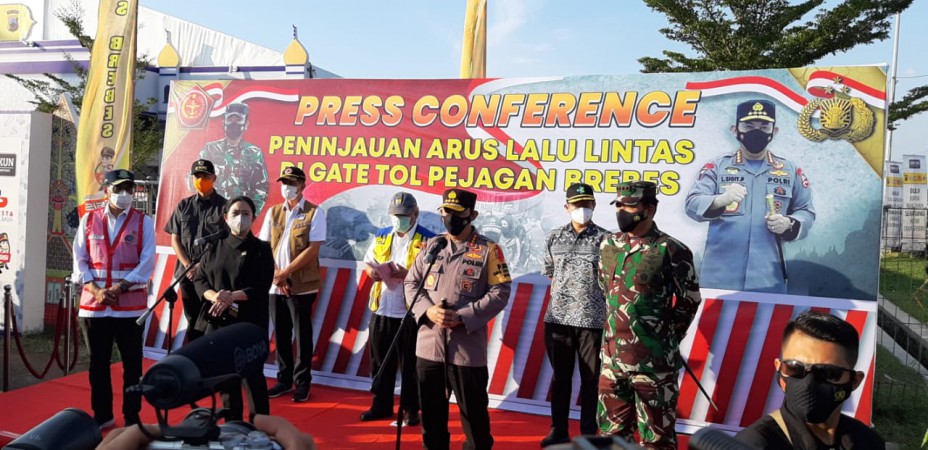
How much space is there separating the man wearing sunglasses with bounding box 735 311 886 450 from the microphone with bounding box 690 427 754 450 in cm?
70

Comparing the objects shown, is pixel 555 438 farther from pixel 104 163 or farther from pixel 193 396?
pixel 104 163

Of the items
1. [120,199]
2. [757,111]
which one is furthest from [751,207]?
[120,199]

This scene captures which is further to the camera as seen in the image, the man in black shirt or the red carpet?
the man in black shirt

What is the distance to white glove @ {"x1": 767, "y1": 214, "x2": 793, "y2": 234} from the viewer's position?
4.93 metres

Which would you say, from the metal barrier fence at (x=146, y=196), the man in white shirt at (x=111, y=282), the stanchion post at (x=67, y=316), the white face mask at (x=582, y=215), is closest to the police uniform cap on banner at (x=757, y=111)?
the white face mask at (x=582, y=215)

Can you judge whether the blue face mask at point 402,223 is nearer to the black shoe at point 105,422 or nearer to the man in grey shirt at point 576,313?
the man in grey shirt at point 576,313

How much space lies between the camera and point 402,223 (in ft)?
16.5

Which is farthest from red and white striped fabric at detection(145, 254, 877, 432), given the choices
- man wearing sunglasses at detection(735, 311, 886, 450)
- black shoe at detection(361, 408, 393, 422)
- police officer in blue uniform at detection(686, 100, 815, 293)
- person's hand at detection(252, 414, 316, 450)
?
person's hand at detection(252, 414, 316, 450)

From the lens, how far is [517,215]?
564 cm

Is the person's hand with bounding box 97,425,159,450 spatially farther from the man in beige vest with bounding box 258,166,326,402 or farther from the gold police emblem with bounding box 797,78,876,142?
the gold police emblem with bounding box 797,78,876,142

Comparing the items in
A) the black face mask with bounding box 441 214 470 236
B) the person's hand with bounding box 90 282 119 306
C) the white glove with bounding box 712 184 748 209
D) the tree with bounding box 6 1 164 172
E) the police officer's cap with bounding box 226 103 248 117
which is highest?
the tree with bounding box 6 1 164 172

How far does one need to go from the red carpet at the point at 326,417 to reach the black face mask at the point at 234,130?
8.65ft

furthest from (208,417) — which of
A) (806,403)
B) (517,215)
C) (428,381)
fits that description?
(517,215)

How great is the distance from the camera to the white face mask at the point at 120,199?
15.2 ft
